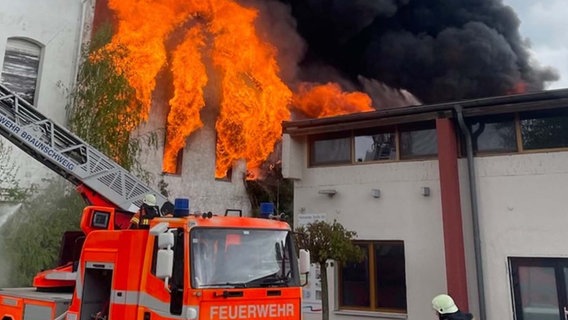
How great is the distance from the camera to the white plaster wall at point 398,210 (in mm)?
9281

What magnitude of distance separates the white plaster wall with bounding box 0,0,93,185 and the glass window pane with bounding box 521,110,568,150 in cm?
1116

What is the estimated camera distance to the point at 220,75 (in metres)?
15.5

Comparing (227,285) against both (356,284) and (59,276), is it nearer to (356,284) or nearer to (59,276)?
(59,276)

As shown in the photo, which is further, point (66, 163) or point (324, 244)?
point (324, 244)

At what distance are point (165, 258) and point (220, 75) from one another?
11.9 meters

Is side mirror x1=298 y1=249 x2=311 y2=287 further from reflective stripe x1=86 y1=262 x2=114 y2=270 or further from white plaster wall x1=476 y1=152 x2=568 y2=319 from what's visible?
white plaster wall x1=476 y1=152 x2=568 y2=319

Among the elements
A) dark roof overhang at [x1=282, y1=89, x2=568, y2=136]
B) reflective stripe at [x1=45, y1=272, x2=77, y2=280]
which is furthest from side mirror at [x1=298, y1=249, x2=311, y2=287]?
dark roof overhang at [x1=282, y1=89, x2=568, y2=136]

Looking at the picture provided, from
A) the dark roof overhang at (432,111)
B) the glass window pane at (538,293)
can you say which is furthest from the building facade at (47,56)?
the glass window pane at (538,293)

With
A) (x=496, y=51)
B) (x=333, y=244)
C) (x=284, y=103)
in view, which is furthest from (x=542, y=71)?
(x=333, y=244)

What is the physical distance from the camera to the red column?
868 centimetres

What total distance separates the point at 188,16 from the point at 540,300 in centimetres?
1216

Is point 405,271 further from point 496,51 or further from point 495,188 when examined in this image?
point 496,51

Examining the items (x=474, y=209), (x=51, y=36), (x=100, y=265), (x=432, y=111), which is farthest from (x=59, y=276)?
(x=51, y=36)

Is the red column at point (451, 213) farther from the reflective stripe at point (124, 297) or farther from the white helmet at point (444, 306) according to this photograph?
the reflective stripe at point (124, 297)
